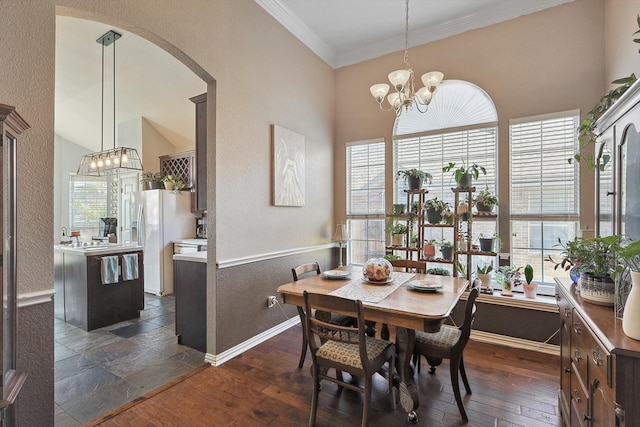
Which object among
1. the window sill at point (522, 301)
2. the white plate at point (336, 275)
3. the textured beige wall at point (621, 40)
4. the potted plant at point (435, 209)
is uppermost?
the textured beige wall at point (621, 40)

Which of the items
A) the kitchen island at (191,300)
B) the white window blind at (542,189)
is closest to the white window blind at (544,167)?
the white window blind at (542,189)

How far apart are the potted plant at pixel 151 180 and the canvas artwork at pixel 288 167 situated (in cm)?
312

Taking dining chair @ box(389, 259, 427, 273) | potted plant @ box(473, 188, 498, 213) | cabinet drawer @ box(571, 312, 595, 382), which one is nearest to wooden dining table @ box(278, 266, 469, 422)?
dining chair @ box(389, 259, 427, 273)

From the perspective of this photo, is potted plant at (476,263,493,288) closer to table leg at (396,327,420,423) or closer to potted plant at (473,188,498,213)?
potted plant at (473,188,498,213)

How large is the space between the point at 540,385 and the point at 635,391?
1.65 m

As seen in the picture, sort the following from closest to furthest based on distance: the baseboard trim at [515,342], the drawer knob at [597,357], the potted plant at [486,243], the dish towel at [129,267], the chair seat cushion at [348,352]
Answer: the drawer knob at [597,357], the chair seat cushion at [348,352], the baseboard trim at [515,342], the potted plant at [486,243], the dish towel at [129,267]

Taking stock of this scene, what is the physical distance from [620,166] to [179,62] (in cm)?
508

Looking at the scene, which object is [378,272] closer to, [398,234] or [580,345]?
[580,345]

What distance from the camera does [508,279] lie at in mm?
3160

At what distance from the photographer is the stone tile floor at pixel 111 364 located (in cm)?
212

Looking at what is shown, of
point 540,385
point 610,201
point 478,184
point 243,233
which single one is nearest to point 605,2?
point 478,184

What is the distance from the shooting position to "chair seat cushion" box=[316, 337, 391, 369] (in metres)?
1.82

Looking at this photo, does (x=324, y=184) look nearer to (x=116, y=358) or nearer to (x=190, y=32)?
(x=190, y=32)

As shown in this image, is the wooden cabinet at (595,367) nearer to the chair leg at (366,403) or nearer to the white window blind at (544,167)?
the chair leg at (366,403)
